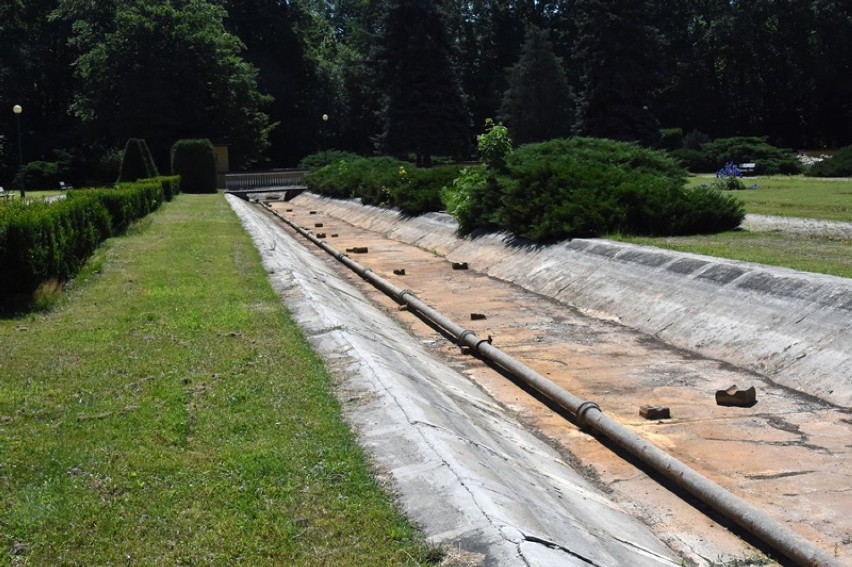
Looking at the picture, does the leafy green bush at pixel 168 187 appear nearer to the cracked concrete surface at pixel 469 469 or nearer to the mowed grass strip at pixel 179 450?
the mowed grass strip at pixel 179 450

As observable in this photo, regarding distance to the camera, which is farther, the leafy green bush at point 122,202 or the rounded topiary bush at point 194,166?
the rounded topiary bush at point 194,166

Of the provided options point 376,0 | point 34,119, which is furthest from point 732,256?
point 376,0

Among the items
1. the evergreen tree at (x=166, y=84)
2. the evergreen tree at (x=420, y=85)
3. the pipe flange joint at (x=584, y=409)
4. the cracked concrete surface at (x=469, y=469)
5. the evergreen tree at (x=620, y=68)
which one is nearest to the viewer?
the cracked concrete surface at (x=469, y=469)

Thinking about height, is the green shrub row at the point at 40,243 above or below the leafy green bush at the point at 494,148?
below

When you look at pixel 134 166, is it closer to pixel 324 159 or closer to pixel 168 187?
pixel 168 187

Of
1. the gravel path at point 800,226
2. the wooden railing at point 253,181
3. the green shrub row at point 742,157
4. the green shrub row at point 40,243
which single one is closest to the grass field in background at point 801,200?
the gravel path at point 800,226

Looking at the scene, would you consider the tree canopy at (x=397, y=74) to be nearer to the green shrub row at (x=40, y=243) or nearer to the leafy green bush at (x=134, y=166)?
the leafy green bush at (x=134, y=166)

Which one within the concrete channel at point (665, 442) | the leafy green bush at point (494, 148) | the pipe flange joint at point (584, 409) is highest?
the leafy green bush at point (494, 148)

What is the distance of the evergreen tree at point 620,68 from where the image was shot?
167 feet

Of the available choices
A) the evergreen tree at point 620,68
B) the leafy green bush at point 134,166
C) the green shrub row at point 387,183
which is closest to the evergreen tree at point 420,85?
the evergreen tree at point 620,68

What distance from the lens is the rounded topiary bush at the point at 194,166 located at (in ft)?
162

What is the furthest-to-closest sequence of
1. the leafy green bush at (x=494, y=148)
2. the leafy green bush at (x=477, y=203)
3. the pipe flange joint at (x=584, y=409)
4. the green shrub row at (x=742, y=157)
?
the green shrub row at (x=742, y=157) → the leafy green bush at (x=494, y=148) → the leafy green bush at (x=477, y=203) → the pipe flange joint at (x=584, y=409)

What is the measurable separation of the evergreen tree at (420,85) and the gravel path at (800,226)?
130 feet

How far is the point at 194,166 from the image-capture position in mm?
49594
